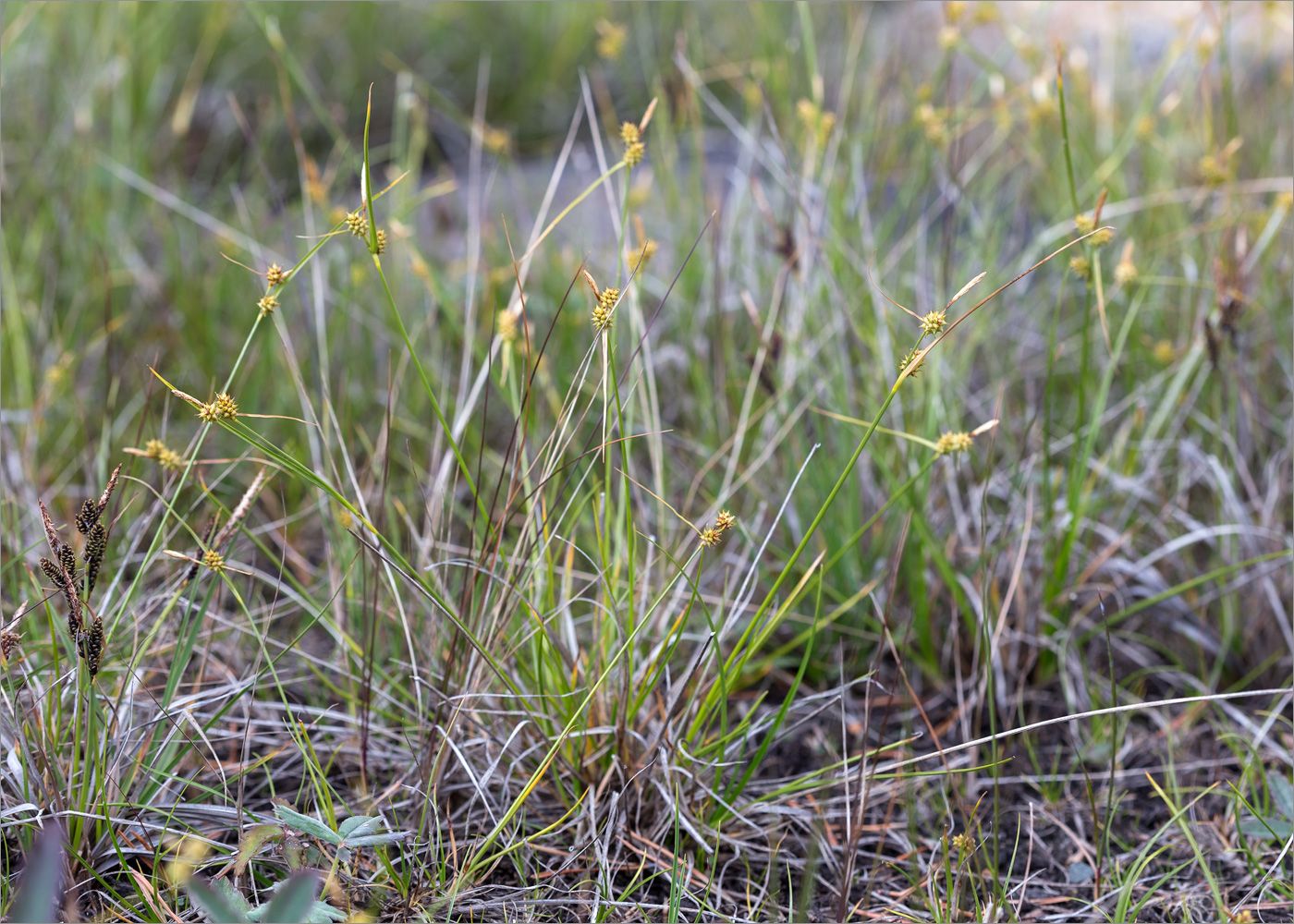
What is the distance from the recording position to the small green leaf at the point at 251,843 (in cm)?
85

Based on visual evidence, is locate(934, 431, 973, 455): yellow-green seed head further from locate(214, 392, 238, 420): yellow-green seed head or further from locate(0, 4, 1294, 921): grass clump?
locate(214, 392, 238, 420): yellow-green seed head

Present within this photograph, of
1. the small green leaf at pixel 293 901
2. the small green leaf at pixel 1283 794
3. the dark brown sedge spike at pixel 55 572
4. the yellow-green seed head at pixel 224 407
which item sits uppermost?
the yellow-green seed head at pixel 224 407

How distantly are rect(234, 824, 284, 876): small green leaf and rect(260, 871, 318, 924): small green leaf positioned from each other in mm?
172

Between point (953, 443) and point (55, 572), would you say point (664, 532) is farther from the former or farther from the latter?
point (55, 572)

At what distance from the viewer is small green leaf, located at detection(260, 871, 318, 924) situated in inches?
24.8

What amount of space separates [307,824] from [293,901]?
0.27 metres

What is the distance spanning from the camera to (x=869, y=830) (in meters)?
1.20

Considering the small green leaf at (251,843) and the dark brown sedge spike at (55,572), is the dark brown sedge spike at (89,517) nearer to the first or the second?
the dark brown sedge spike at (55,572)

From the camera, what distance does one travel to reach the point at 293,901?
661 mm

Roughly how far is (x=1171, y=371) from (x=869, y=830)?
1.05 metres

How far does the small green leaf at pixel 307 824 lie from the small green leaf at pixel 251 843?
0.02 m

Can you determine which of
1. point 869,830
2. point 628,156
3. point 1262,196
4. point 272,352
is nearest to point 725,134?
point 1262,196

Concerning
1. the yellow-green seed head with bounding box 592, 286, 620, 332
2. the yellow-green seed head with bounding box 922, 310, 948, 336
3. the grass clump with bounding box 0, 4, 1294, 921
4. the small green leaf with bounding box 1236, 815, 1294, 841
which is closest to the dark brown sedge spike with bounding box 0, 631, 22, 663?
the grass clump with bounding box 0, 4, 1294, 921

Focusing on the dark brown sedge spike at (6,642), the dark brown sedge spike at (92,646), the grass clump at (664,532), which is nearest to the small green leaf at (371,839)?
the grass clump at (664,532)
